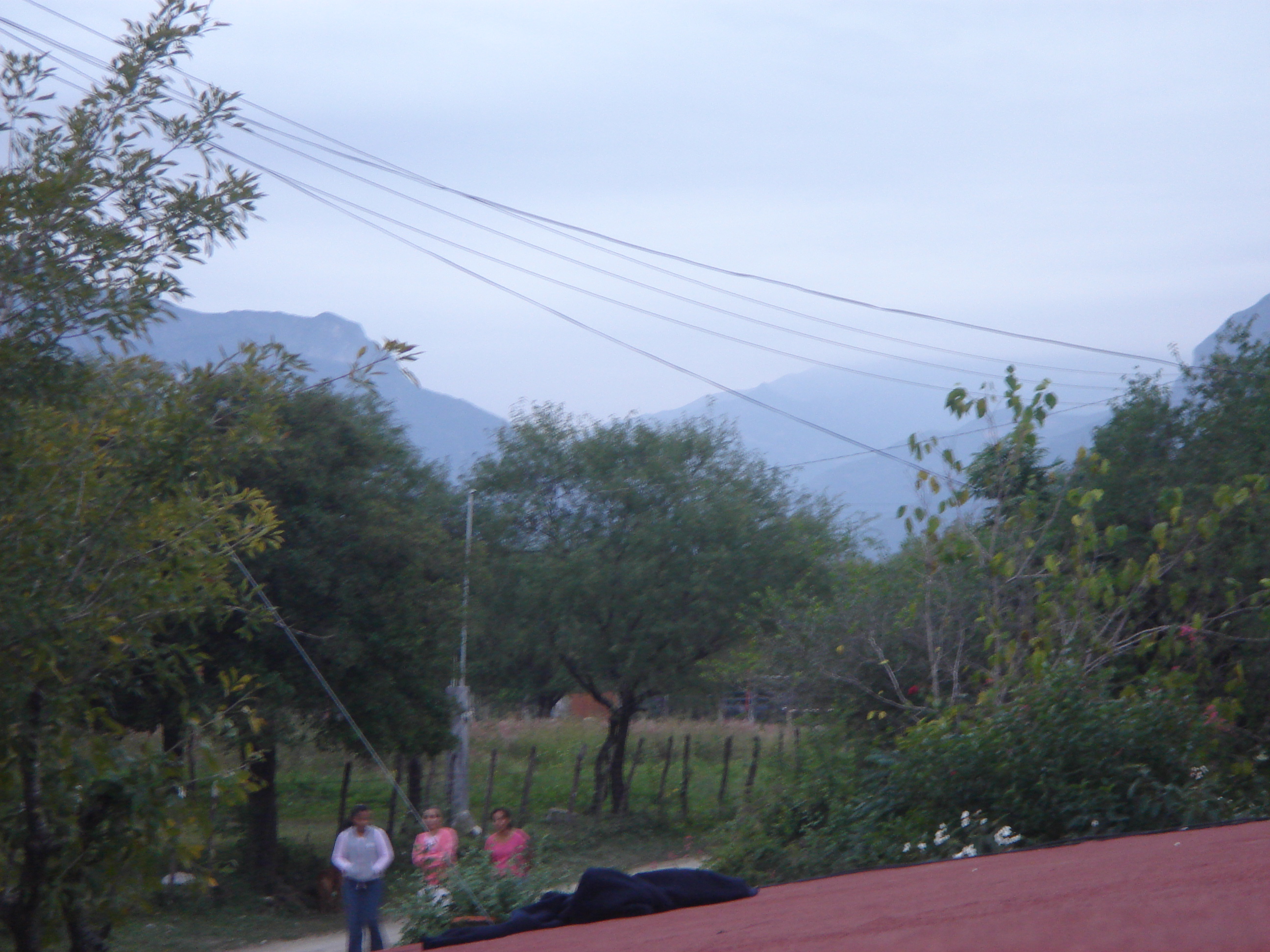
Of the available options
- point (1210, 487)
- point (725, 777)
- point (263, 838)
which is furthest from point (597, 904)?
point (725, 777)

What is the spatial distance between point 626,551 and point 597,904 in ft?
54.2

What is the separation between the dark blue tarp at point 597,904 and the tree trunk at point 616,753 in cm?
1663

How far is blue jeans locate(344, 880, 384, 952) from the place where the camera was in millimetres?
9672

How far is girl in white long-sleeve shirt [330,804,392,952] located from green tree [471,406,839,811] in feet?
37.3

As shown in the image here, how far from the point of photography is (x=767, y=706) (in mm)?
17938

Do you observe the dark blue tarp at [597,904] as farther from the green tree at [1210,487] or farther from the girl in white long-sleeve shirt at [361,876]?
the green tree at [1210,487]

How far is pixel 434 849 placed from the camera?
339 inches

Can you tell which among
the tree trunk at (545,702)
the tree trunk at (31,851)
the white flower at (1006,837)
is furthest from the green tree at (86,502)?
the tree trunk at (545,702)

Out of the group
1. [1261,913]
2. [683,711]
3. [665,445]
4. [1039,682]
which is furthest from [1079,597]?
[683,711]

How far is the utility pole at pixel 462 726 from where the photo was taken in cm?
1612

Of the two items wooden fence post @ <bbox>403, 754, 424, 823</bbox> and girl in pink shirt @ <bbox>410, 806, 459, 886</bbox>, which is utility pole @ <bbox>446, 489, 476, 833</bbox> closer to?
wooden fence post @ <bbox>403, 754, 424, 823</bbox>

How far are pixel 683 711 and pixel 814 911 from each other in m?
31.2

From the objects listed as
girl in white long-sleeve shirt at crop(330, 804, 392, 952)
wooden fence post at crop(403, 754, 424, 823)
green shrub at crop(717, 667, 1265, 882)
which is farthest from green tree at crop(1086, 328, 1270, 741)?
wooden fence post at crop(403, 754, 424, 823)

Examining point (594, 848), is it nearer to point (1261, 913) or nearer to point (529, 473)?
point (529, 473)
